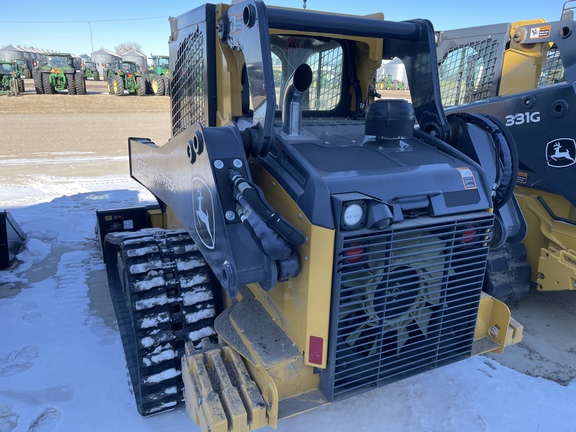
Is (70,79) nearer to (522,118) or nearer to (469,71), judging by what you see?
(469,71)

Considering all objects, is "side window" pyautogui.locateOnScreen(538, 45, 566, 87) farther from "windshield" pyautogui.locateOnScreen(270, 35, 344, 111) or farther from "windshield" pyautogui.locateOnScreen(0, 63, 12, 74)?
"windshield" pyautogui.locateOnScreen(0, 63, 12, 74)

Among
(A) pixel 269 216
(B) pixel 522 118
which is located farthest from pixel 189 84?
(B) pixel 522 118

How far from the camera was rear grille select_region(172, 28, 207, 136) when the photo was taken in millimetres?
3027

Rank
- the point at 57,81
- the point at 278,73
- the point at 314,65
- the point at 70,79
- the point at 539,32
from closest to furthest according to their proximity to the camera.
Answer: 1. the point at 278,73
2. the point at 314,65
3. the point at 539,32
4. the point at 70,79
5. the point at 57,81

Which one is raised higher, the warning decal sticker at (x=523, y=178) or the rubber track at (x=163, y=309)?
the warning decal sticker at (x=523, y=178)

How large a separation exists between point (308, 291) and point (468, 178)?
3.55 ft

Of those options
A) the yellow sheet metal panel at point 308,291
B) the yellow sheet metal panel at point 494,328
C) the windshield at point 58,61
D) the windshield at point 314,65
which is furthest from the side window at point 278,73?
the windshield at point 58,61

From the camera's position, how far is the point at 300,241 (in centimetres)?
194

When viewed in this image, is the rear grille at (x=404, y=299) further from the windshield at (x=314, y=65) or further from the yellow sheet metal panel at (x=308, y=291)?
the windshield at (x=314, y=65)

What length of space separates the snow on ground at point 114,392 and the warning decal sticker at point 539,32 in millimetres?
3021

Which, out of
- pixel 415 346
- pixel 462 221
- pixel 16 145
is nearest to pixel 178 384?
pixel 415 346

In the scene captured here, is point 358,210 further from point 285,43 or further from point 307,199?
point 285,43

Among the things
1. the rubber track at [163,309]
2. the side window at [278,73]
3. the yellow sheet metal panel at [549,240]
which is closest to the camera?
the rubber track at [163,309]

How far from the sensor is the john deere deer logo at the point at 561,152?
3586 millimetres
